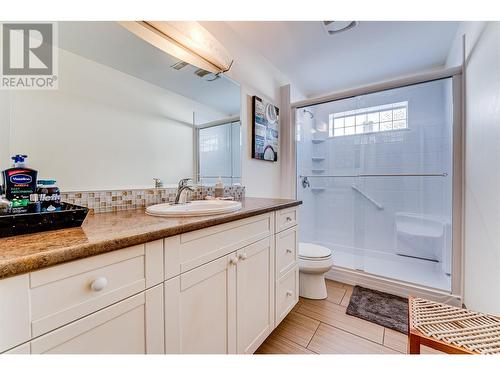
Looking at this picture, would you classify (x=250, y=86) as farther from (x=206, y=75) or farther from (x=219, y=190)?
(x=219, y=190)

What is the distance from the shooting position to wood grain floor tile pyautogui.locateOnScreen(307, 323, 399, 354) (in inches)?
48.9

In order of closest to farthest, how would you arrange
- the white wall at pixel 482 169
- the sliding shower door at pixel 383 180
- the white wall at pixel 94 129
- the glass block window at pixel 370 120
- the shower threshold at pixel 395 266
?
the white wall at pixel 94 129, the white wall at pixel 482 169, the shower threshold at pixel 395 266, the sliding shower door at pixel 383 180, the glass block window at pixel 370 120

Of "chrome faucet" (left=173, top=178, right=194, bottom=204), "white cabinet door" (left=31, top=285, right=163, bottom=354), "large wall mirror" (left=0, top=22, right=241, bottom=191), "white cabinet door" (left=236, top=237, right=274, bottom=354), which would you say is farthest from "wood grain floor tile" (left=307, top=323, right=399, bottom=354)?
"large wall mirror" (left=0, top=22, right=241, bottom=191)

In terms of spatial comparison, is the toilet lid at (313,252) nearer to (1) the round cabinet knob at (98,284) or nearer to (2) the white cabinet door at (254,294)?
(2) the white cabinet door at (254,294)

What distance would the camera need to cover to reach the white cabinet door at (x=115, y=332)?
495 millimetres

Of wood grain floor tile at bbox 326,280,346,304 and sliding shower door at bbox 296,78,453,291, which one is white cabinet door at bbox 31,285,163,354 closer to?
wood grain floor tile at bbox 326,280,346,304

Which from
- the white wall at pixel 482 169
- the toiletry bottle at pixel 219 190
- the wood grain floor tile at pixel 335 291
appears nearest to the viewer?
the white wall at pixel 482 169

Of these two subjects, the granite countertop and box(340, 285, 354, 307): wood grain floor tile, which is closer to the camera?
the granite countertop

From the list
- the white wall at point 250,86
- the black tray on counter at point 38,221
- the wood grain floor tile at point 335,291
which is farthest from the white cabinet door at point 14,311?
the wood grain floor tile at point 335,291

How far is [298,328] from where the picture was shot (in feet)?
4.75

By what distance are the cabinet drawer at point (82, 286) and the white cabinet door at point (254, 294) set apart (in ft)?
1.67

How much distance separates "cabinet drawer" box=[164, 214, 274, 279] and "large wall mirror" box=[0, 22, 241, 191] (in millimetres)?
580

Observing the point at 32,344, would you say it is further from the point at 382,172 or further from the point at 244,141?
the point at 382,172

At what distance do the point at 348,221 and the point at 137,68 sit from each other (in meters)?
2.62
